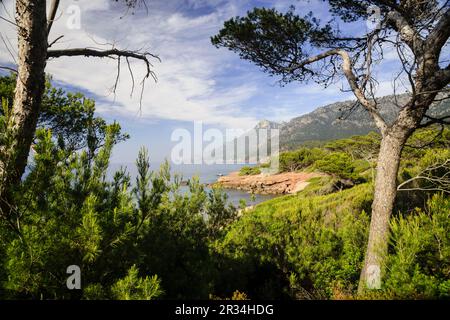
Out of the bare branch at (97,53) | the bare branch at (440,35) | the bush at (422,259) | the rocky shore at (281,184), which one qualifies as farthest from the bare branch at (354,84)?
the rocky shore at (281,184)

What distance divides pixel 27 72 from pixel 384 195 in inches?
197

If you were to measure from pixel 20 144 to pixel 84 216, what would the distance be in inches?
37.4

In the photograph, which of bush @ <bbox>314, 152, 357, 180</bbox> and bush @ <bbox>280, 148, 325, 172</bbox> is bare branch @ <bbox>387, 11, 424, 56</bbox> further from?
bush @ <bbox>280, 148, 325, 172</bbox>

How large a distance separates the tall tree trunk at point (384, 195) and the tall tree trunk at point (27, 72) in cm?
474

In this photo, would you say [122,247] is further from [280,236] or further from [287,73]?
[287,73]

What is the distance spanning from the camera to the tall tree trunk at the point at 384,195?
441 cm

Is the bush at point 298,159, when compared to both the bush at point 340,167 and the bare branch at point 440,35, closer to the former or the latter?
the bush at point 340,167

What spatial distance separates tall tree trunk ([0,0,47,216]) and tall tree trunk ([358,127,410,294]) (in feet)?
15.6

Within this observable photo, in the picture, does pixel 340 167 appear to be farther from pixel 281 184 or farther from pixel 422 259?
pixel 422 259

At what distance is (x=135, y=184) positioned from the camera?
123 inches

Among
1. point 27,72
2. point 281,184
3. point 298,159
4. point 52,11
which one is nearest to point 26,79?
point 27,72

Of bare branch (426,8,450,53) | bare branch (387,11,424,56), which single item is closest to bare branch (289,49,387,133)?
bare branch (387,11,424,56)
